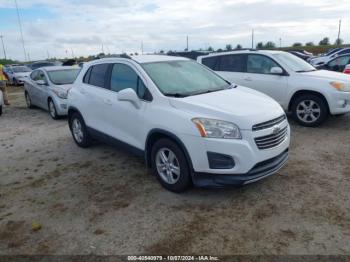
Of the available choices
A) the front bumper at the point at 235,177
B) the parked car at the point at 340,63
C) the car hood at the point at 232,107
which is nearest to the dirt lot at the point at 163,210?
the front bumper at the point at 235,177

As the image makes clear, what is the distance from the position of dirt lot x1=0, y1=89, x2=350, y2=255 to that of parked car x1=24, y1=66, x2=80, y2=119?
3487mm

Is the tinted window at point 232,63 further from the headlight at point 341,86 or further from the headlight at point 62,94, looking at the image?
the headlight at point 62,94

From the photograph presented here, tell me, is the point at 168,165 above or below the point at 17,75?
below

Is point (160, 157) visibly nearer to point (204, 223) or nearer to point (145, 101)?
point (145, 101)

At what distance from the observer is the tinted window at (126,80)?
14.5 ft

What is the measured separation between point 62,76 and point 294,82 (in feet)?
22.6

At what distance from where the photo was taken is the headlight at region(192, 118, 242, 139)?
3564 millimetres

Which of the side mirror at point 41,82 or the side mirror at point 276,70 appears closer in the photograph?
the side mirror at point 276,70

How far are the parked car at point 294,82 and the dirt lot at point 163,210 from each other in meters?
1.22

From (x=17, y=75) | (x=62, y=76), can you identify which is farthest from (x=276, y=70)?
(x=17, y=75)

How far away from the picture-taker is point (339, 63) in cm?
1127

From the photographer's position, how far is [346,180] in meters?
4.29

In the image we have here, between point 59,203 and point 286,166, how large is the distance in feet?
11.1

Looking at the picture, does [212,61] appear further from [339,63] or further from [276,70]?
[339,63]
